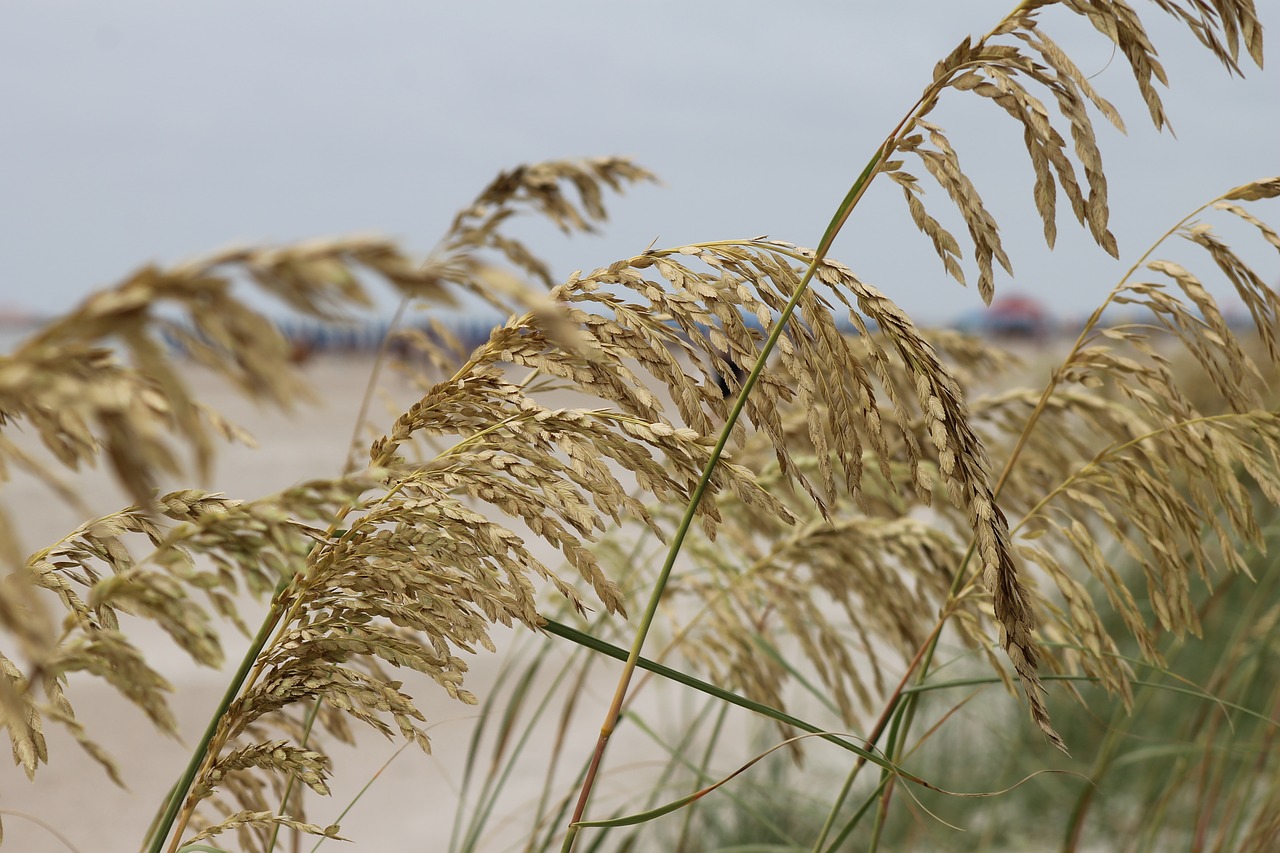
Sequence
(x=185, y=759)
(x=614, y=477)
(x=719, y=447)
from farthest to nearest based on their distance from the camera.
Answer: (x=185, y=759) → (x=614, y=477) → (x=719, y=447)

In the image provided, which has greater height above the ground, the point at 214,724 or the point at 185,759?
the point at 214,724

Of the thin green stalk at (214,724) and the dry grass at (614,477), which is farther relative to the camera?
the thin green stalk at (214,724)

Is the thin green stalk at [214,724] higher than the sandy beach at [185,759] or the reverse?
higher

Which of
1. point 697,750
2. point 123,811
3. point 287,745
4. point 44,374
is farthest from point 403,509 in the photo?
point 123,811

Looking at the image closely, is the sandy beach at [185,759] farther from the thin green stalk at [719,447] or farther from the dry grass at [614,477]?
the thin green stalk at [719,447]

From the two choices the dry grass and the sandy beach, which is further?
the sandy beach

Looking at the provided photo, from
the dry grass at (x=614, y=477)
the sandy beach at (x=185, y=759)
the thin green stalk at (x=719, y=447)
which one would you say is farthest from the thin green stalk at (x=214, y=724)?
the sandy beach at (x=185, y=759)

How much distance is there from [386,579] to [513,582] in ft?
0.34

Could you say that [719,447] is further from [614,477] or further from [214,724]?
[214,724]

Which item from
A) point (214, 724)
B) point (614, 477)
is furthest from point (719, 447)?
point (214, 724)

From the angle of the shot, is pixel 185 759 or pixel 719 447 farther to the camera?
pixel 185 759

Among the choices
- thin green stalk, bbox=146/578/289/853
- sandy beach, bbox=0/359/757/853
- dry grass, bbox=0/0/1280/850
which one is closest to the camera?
dry grass, bbox=0/0/1280/850

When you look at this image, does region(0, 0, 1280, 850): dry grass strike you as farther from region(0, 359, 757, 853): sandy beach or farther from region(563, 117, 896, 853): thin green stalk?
region(0, 359, 757, 853): sandy beach

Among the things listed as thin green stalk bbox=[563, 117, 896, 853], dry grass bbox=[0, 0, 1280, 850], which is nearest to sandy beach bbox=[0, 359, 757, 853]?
dry grass bbox=[0, 0, 1280, 850]
